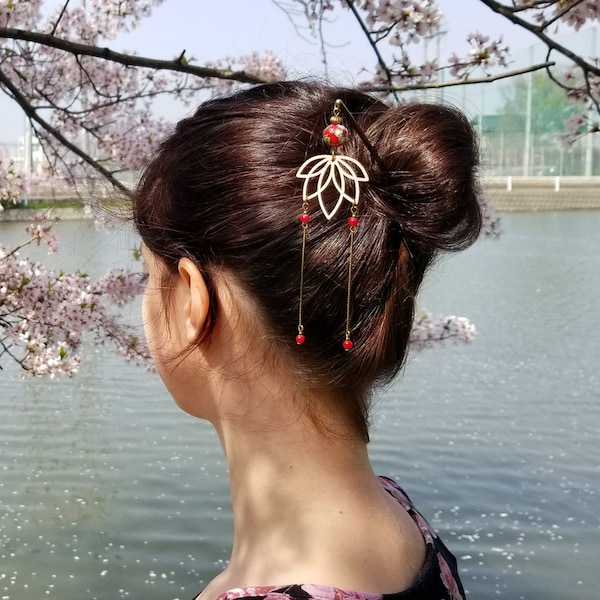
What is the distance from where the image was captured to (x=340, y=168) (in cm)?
85

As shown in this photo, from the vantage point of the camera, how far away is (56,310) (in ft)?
10.9

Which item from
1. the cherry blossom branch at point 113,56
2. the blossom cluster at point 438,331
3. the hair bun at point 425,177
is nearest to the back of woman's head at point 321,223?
the hair bun at point 425,177

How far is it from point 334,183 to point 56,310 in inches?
106

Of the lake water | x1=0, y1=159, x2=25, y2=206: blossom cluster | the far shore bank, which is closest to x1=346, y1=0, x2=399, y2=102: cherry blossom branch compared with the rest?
the lake water

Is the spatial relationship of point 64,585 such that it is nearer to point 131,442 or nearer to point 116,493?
point 116,493

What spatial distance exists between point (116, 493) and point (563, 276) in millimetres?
7527

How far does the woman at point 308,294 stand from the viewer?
2.77 feet

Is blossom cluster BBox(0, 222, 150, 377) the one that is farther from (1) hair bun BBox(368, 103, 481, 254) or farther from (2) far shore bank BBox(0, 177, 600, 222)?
(2) far shore bank BBox(0, 177, 600, 222)

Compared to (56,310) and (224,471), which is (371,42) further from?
(224,471)

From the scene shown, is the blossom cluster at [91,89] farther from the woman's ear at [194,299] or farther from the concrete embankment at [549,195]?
the concrete embankment at [549,195]

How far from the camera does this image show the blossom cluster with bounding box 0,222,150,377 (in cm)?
318

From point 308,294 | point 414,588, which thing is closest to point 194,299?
point 308,294

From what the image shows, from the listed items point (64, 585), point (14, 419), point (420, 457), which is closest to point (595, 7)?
point (420, 457)

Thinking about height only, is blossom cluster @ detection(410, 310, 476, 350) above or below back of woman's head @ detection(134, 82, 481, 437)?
below
